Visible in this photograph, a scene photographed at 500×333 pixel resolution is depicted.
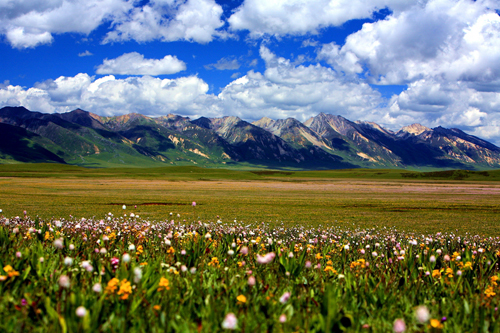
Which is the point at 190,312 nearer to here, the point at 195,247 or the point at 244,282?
the point at 244,282

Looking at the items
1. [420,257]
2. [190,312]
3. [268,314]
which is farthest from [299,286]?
[420,257]

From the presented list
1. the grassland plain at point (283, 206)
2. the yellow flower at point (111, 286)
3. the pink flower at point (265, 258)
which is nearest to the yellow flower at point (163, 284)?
the yellow flower at point (111, 286)

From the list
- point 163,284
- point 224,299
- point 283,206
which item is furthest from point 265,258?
point 283,206

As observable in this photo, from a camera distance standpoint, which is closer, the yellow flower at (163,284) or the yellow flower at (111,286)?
the yellow flower at (111,286)

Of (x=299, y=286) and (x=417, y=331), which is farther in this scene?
(x=299, y=286)

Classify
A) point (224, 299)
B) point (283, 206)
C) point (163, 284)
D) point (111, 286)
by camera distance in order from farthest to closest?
point (283, 206), point (224, 299), point (163, 284), point (111, 286)

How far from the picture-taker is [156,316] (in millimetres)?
4402

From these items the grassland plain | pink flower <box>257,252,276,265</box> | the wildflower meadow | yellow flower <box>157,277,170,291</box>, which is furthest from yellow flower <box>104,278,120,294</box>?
the grassland plain

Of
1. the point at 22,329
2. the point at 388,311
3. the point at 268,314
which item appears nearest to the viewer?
the point at 22,329

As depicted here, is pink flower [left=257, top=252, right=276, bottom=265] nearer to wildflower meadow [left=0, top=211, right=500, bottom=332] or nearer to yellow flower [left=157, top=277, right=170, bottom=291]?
wildflower meadow [left=0, top=211, right=500, bottom=332]

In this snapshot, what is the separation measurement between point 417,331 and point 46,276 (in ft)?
18.2

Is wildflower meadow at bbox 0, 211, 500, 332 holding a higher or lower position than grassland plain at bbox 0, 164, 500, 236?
higher

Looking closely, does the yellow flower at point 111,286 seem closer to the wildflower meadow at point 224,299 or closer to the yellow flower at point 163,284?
the wildflower meadow at point 224,299

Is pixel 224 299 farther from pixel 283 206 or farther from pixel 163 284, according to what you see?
pixel 283 206
